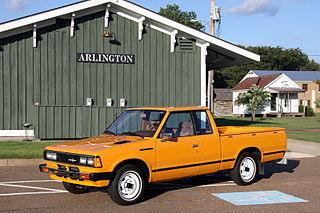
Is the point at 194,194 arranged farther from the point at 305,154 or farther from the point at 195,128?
the point at 305,154

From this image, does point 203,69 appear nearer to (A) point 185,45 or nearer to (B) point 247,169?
(A) point 185,45

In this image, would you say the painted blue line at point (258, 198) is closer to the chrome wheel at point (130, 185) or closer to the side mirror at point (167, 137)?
the side mirror at point (167, 137)

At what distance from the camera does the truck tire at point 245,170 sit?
→ 933 centimetres

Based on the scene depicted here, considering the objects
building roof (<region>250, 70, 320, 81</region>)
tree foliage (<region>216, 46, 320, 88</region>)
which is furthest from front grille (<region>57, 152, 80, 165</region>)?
tree foliage (<region>216, 46, 320, 88</region>)

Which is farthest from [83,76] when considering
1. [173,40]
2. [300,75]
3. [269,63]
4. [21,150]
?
[269,63]

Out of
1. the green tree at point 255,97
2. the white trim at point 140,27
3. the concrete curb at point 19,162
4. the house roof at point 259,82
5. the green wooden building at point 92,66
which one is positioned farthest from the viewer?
the house roof at point 259,82

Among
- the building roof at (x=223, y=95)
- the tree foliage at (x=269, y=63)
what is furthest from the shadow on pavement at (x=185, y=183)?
the tree foliage at (x=269, y=63)

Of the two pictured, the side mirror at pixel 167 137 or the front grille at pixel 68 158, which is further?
the side mirror at pixel 167 137

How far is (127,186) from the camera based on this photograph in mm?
7477

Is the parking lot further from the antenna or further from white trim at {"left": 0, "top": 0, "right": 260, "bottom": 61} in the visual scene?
the antenna

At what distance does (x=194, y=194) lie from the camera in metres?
8.50

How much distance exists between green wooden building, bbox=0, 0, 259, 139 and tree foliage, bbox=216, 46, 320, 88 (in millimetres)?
63460

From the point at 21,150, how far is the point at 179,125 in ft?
22.8

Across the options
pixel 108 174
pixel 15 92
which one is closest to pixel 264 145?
pixel 108 174
